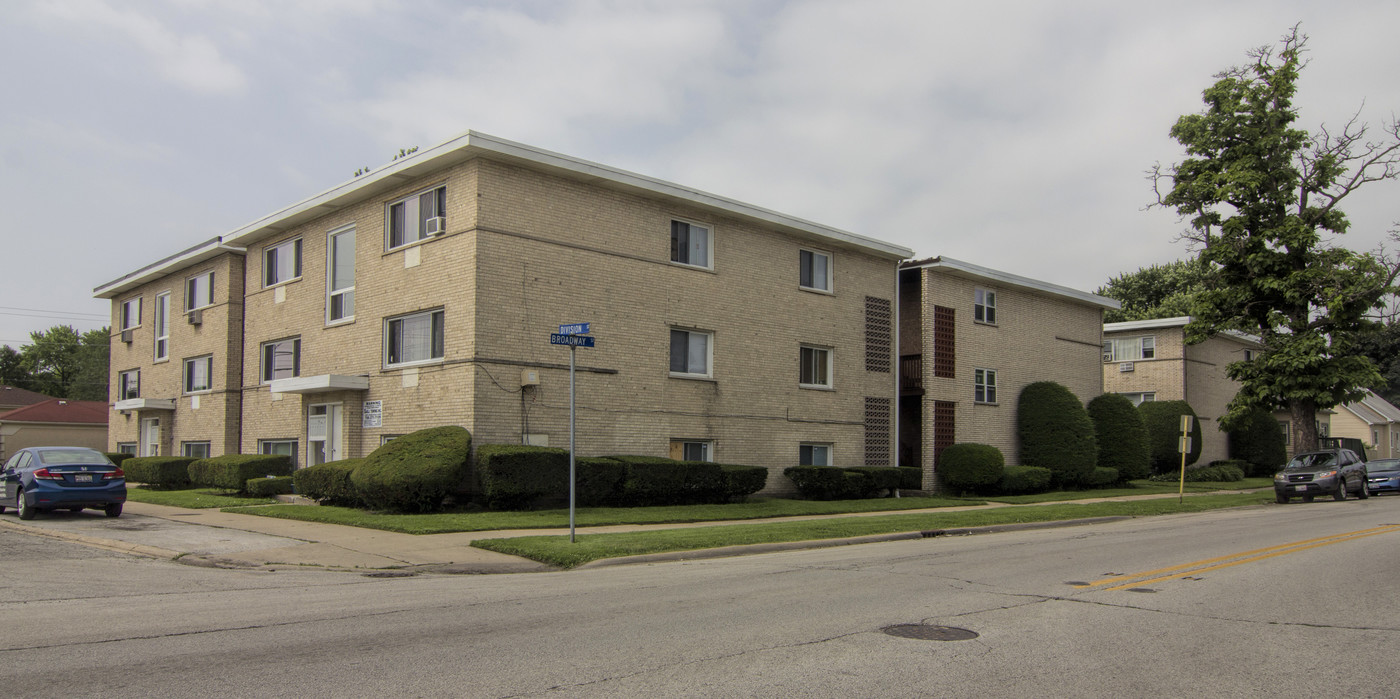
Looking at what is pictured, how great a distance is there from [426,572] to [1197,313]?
105 ft

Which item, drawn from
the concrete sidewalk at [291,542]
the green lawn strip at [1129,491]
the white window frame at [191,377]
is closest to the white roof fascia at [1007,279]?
the green lawn strip at [1129,491]

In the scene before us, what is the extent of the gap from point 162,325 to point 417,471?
20.6m

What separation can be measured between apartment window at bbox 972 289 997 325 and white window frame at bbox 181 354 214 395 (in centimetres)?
2397

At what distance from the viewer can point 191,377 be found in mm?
30656

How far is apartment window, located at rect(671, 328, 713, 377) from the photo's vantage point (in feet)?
76.9

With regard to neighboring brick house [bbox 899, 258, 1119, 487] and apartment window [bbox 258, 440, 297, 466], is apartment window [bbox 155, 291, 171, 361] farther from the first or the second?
neighboring brick house [bbox 899, 258, 1119, 487]

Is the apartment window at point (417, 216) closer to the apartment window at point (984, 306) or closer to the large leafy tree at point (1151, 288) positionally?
the apartment window at point (984, 306)

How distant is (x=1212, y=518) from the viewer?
71.3 ft

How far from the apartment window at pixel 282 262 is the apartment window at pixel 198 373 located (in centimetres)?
389

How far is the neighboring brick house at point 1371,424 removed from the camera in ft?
225

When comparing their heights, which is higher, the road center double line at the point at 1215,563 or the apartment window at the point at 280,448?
the apartment window at the point at 280,448

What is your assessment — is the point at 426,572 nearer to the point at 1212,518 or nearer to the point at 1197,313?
the point at 1212,518

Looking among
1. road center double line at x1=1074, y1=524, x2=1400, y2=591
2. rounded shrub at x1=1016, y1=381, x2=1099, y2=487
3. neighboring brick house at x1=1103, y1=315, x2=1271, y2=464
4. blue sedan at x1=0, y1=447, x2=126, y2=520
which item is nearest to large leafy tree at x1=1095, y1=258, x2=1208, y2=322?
neighboring brick house at x1=1103, y1=315, x2=1271, y2=464

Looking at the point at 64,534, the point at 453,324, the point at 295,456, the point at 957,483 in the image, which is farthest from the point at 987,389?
the point at 64,534
